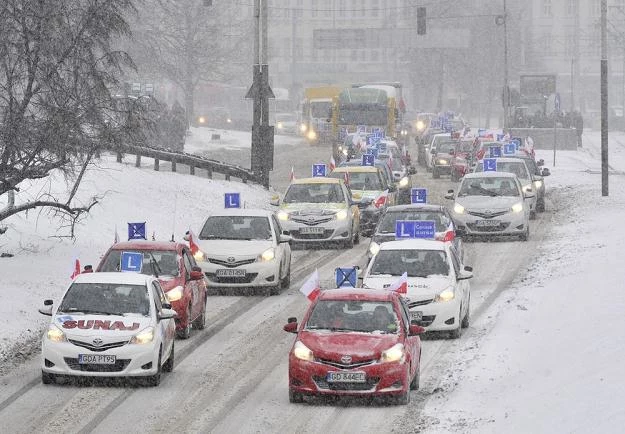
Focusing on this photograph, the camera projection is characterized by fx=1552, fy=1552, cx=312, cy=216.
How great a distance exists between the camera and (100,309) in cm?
1853

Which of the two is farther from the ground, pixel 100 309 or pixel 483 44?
pixel 483 44

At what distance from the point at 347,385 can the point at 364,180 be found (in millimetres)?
23870

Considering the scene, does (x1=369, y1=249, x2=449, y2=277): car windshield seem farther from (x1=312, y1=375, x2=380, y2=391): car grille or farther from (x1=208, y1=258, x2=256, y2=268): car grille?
(x1=312, y1=375, x2=380, y2=391): car grille

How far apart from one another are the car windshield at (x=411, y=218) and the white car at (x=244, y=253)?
8.84ft

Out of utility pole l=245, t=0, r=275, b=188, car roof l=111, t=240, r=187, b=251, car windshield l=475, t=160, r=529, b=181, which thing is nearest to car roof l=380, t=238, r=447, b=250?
Result: car roof l=111, t=240, r=187, b=251

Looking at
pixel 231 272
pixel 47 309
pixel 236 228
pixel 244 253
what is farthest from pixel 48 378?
pixel 236 228

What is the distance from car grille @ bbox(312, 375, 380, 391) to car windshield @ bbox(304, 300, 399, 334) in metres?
0.81

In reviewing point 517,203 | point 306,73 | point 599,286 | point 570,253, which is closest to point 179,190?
point 517,203

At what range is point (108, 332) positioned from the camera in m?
17.9

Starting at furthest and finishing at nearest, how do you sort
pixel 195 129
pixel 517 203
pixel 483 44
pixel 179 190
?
pixel 483 44, pixel 195 129, pixel 179 190, pixel 517 203

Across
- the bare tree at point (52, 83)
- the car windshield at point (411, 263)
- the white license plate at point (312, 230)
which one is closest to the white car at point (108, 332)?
the car windshield at point (411, 263)

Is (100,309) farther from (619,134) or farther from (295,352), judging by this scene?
(619,134)

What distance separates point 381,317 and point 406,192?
97.9ft

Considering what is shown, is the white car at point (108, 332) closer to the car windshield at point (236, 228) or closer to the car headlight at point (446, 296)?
the car headlight at point (446, 296)
